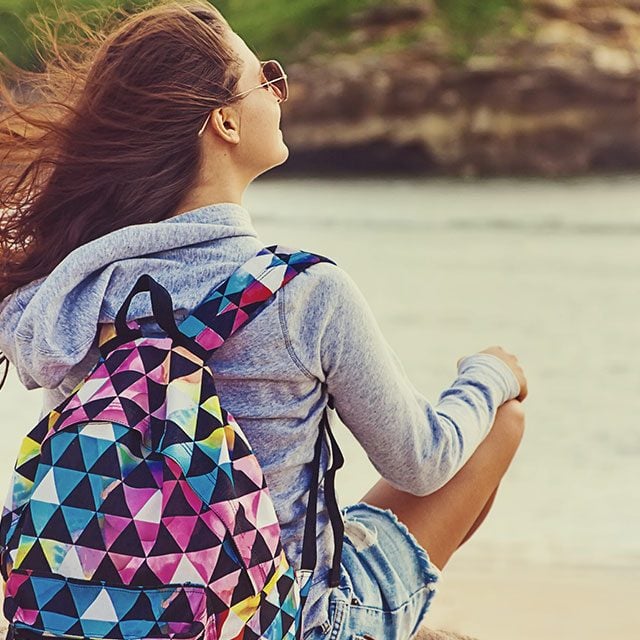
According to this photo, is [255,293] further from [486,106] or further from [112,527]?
[486,106]

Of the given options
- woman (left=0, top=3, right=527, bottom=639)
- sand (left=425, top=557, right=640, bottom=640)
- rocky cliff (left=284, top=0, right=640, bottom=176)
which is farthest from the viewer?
rocky cliff (left=284, top=0, right=640, bottom=176)

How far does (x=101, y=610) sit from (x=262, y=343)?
0.27 metres

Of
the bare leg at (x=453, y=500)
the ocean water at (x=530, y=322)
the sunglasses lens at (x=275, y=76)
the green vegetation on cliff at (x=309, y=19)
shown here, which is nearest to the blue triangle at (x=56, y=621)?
the bare leg at (x=453, y=500)

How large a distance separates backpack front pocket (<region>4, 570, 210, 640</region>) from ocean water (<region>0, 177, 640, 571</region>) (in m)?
1.37

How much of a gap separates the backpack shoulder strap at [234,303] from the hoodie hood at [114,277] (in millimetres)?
20

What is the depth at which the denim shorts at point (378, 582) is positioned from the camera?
117cm

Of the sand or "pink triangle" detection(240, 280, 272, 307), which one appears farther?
the sand

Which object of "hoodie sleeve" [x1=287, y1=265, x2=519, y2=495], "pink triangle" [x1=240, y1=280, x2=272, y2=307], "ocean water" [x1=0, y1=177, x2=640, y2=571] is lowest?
"ocean water" [x1=0, y1=177, x2=640, y2=571]

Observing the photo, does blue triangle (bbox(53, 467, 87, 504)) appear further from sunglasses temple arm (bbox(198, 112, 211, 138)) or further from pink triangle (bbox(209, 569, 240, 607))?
sunglasses temple arm (bbox(198, 112, 211, 138))

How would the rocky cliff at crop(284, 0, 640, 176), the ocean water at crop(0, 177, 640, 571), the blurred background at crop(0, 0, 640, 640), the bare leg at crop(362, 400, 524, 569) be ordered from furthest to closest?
the rocky cliff at crop(284, 0, 640, 176) → the ocean water at crop(0, 177, 640, 571) → the blurred background at crop(0, 0, 640, 640) → the bare leg at crop(362, 400, 524, 569)

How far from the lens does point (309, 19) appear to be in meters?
19.1

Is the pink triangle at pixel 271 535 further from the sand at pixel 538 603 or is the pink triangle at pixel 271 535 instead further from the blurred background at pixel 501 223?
the sand at pixel 538 603

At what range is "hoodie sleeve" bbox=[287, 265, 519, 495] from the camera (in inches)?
41.4

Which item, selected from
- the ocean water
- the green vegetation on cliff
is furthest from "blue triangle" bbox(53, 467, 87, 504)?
the green vegetation on cliff
